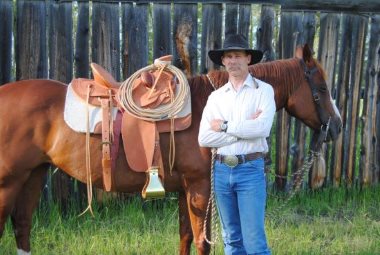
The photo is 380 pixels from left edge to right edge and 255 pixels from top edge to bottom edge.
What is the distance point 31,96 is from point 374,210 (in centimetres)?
388

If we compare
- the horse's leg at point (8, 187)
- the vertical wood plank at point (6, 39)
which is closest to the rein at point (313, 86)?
the horse's leg at point (8, 187)

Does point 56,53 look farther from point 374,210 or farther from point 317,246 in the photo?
point 374,210

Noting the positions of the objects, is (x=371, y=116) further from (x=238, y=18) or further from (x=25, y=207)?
(x=25, y=207)

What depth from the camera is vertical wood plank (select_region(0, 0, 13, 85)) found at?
17.2ft

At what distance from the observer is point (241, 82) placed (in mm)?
3338

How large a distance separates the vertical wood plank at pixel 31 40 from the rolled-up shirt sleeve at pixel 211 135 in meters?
2.58

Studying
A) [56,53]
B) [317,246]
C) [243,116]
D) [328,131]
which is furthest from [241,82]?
[56,53]

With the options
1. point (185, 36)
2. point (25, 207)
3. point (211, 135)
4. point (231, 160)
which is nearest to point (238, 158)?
point (231, 160)

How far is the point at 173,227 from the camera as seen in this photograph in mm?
5184

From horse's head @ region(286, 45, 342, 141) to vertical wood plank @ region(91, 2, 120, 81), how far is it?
204cm

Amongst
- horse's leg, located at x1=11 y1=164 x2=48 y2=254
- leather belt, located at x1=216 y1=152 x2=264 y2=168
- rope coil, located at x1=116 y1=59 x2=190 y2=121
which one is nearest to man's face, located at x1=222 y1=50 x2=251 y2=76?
leather belt, located at x1=216 y1=152 x2=264 y2=168

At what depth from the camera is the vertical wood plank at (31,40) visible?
207 inches

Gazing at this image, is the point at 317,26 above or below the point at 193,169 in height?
above

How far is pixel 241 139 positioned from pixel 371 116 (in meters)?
3.56
